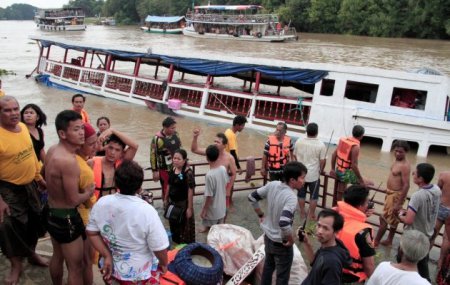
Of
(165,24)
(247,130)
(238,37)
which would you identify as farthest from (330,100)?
(165,24)

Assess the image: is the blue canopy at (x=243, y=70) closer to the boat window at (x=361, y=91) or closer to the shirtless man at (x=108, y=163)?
the boat window at (x=361, y=91)

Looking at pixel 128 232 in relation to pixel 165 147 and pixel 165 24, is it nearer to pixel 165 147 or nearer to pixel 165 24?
pixel 165 147

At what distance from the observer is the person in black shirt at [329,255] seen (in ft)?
8.87

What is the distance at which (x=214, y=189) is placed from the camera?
473 cm

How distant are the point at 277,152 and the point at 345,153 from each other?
3.08ft

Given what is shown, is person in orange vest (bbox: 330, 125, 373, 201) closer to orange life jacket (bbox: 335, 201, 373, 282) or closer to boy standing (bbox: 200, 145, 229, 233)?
boy standing (bbox: 200, 145, 229, 233)

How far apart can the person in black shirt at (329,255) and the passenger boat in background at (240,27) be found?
44.6 m

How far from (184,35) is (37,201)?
5596cm

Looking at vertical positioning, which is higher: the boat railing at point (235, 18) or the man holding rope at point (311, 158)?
the boat railing at point (235, 18)

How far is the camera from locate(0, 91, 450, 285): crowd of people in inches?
105

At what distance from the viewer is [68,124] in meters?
3.00

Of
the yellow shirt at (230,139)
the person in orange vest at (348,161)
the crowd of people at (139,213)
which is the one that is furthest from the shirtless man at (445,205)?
the yellow shirt at (230,139)

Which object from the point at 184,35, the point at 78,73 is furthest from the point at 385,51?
the point at 184,35

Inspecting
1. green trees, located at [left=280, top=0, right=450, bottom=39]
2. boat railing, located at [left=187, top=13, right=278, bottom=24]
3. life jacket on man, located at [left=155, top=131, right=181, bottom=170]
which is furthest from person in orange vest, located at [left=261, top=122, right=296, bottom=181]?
boat railing, located at [left=187, top=13, right=278, bottom=24]
